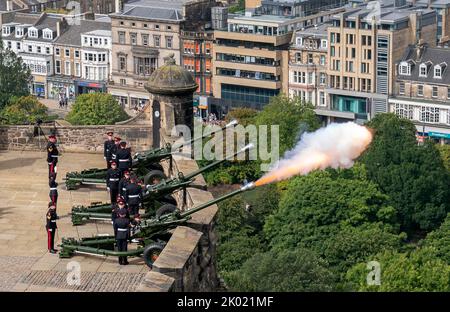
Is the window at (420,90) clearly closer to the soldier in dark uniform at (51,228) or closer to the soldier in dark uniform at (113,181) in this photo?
the soldier in dark uniform at (113,181)

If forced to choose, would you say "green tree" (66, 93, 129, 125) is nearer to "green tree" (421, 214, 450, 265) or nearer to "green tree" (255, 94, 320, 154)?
"green tree" (255, 94, 320, 154)

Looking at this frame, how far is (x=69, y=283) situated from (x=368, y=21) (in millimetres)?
149551

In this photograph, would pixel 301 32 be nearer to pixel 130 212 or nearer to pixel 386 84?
pixel 386 84

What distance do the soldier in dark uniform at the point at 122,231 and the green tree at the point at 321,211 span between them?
73095 mm

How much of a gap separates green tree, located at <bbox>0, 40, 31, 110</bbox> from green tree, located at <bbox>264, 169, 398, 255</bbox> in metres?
66.5

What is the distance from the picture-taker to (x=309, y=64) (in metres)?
191

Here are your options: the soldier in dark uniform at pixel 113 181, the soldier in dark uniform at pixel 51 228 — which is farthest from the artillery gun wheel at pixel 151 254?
the soldier in dark uniform at pixel 113 181

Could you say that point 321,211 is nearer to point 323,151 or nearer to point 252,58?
point 252,58

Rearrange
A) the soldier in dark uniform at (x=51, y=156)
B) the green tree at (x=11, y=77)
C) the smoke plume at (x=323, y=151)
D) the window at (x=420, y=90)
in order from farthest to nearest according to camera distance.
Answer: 1. the green tree at (x=11, y=77)
2. the window at (x=420, y=90)
3. the soldier in dark uniform at (x=51, y=156)
4. the smoke plume at (x=323, y=151)

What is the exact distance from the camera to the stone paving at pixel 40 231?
3306 cm

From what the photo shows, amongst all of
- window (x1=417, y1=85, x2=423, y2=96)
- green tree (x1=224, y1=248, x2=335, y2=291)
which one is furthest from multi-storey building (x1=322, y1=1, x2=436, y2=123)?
green tree (x1=224, y1=248, x2=335, y2=291)
